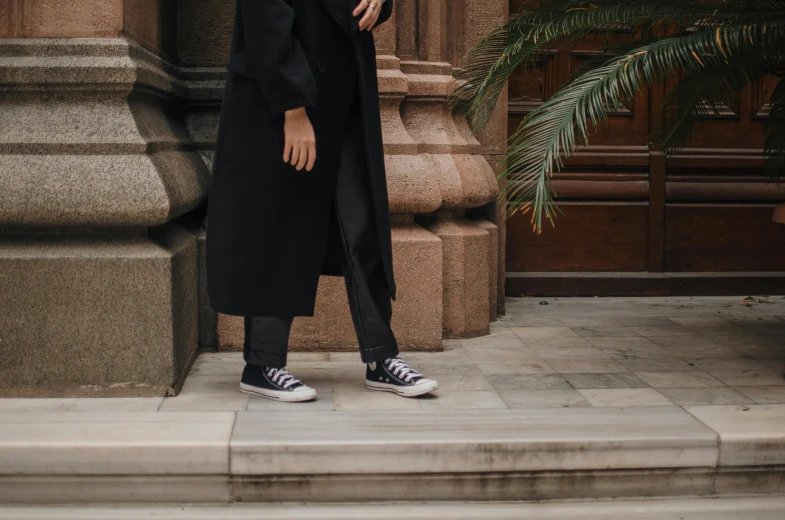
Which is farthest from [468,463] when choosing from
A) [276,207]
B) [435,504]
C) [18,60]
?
[18,60]

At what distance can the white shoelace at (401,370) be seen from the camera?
3.70 meters

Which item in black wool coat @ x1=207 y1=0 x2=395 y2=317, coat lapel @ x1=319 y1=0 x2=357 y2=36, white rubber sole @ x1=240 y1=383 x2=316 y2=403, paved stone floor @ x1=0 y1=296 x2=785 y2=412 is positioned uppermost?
coat lapel @ x1=319 y1=0 x2=357 y2=36

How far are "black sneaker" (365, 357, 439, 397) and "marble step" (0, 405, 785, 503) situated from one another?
0.47 m

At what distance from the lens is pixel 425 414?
3.40 meters

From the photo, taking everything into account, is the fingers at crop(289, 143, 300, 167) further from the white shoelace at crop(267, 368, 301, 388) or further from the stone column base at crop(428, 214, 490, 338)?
the stone column base at crop(428, 214, 490, 338)

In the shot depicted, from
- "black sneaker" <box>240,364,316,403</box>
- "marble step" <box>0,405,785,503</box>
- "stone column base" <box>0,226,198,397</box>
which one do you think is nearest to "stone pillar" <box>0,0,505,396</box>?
"stone column base" <box>0,226,198,397</box>

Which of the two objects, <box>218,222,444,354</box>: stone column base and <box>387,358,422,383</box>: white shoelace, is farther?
<box>218,222,444,354</box>: stone column base

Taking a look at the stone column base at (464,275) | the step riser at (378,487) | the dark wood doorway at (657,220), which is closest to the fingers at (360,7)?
the stone column base at (464,275)

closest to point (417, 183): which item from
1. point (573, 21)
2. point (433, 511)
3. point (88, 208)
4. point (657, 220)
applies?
point (573, 21)

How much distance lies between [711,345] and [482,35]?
1.96 meters

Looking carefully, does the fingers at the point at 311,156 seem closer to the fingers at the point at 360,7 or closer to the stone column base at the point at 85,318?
the fingers at the point at 360,7

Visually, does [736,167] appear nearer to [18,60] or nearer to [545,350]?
[545,350]

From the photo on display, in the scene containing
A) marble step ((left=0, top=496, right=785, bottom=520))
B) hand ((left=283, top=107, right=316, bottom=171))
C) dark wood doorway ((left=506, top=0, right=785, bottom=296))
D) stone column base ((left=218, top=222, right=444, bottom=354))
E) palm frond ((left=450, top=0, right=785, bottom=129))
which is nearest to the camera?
marble step ((left=0, top=496, right=785, bottom=520))

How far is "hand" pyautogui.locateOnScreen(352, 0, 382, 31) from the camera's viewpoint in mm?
3486
